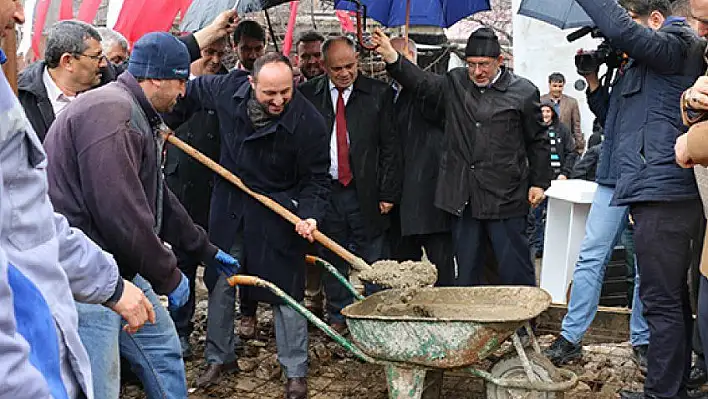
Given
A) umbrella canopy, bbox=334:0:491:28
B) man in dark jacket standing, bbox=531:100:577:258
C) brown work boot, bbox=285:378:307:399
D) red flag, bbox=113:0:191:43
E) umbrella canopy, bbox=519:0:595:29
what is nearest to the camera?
brown work boot, bbox=285:378:307:399

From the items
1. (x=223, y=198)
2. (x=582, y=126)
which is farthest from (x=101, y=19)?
(x=223, y=198)

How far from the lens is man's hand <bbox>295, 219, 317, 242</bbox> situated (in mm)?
5039

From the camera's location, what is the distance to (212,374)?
5426 mm

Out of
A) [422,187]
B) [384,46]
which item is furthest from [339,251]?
[384,46]

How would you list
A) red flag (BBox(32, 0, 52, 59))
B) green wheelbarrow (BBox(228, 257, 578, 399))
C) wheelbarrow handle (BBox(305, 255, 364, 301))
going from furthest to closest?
red flag (BBox(32, 0, 52, 59)), wheelbarrow handle (BBox(305, 255, 364, 301)), green wheelbarrow (BBox(228, 257, 578, 399))

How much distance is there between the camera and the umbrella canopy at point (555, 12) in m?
6.54

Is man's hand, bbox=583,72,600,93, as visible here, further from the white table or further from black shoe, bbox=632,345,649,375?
black shoe, bbox=632,345,649,375

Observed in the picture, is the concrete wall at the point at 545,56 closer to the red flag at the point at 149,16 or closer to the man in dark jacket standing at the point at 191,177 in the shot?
the red flag at the point at 149,16

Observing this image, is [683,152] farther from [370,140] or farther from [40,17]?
[40,17]

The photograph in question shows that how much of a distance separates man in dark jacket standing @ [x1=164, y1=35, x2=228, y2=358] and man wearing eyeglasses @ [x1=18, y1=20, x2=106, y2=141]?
118 cm

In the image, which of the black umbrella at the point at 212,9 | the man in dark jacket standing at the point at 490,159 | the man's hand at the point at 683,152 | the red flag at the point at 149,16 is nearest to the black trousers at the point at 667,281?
the man's hand at the point at 683,152

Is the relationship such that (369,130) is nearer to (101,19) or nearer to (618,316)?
(618,316)

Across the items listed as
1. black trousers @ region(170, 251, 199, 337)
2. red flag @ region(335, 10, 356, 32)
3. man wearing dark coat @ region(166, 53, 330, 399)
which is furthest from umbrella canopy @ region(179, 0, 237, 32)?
red flag @ region(335, 10, 356, 32)

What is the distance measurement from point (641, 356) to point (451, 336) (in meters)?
2.03
